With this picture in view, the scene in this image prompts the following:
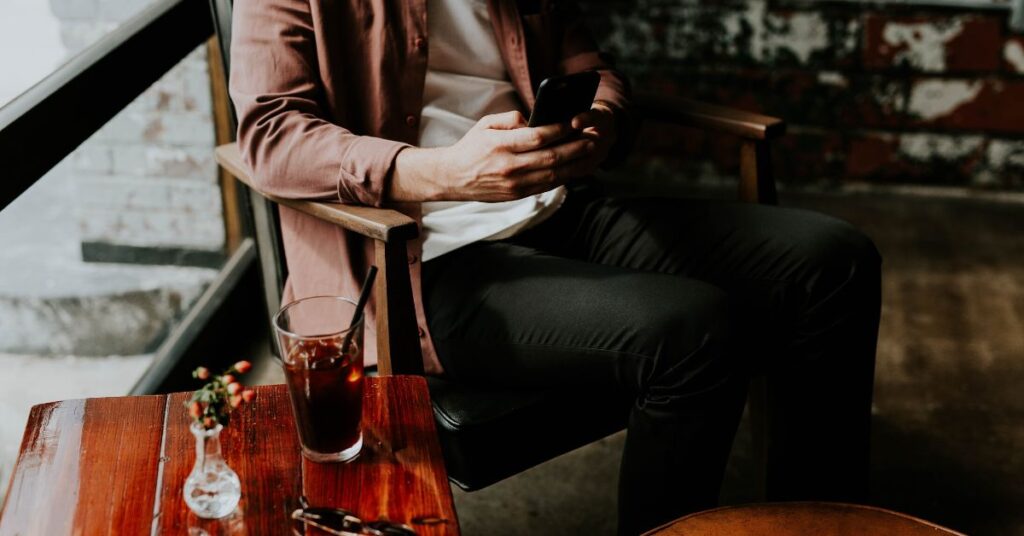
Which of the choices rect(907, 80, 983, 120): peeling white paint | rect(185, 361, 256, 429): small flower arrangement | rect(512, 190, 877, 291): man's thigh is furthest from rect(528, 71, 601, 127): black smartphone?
rect(907, 80, 983, 120): peeling white paint

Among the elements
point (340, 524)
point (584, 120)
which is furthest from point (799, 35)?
point (340, 524)

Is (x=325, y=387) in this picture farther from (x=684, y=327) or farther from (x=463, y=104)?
(x=463, y=104)

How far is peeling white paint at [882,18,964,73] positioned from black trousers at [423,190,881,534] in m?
1.86

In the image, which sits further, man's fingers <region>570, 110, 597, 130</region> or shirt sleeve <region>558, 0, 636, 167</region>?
shirt sleeve <region>558, 0, 636, 167</region>

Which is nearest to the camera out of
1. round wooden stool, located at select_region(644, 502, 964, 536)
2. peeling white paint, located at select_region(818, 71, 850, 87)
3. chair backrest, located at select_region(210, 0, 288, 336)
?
round wooden stool, located at select_region(644, 502, 964, 536)

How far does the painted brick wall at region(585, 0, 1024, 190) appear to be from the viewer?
10.7 feet

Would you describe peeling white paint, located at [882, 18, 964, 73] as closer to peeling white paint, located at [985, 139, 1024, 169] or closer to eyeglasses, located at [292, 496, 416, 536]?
peeling white paint, located at [985, 139, 1024, 169]

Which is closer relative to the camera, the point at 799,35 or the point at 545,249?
the point at 545,249

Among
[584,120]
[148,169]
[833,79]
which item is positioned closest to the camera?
[584,120]

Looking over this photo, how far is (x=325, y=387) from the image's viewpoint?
3.46 ft

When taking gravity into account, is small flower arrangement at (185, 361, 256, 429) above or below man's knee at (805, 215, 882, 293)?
above

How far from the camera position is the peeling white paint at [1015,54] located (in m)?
3.24

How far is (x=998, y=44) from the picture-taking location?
3248 mm

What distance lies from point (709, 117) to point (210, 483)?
45.5 inches
